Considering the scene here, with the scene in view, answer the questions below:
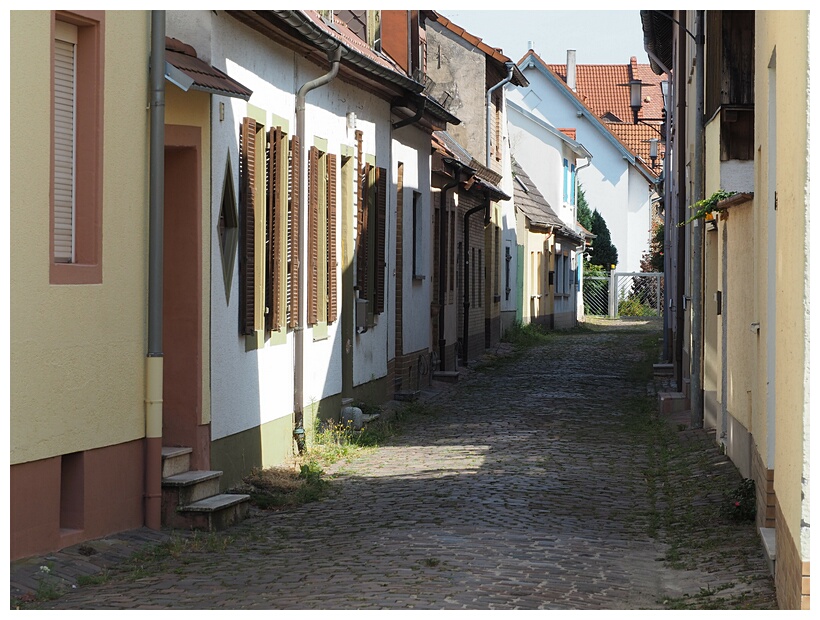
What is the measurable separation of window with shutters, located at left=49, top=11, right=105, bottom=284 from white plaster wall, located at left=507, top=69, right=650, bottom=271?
43.6 meters

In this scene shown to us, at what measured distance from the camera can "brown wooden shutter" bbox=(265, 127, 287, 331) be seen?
12.1 meters

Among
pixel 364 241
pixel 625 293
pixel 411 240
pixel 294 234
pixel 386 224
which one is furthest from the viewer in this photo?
pixel 625 293

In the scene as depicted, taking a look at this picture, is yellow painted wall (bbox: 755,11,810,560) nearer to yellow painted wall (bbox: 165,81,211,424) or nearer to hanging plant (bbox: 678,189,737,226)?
hanging plant (bbox: 678,189,737,226)

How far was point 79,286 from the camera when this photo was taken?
26.1 feet

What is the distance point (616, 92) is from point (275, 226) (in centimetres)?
5621

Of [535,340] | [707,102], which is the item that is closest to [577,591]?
[707,102]

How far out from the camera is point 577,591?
716cm

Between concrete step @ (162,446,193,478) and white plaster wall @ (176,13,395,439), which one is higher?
white plaster wall @ (176,13,395,439)

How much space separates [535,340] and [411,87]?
1854cm

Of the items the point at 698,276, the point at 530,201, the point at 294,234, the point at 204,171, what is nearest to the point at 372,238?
the point at 294,234

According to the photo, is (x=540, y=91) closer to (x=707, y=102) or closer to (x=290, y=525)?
(x=707, y=102)

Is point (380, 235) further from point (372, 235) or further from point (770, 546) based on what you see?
Result: point (770, 546)

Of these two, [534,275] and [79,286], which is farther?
[534,275]

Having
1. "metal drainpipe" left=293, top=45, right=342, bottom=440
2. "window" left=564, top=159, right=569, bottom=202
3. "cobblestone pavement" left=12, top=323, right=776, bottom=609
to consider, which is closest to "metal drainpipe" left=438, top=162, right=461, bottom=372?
"cobblestone pavement" left=12, top=323, right=776, bottom=609
